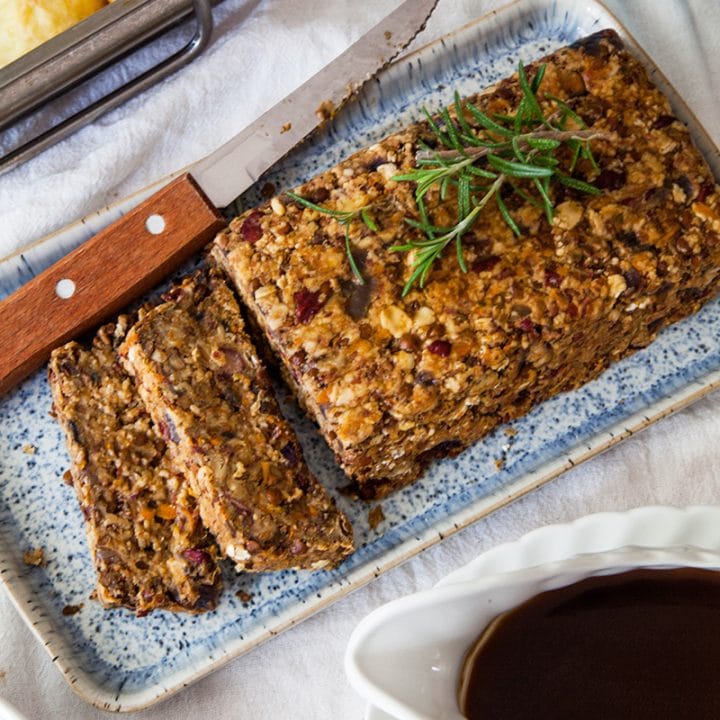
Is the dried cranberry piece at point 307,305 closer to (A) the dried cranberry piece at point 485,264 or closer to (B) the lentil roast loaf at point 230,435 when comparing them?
(B) the lentil roast loaf at point 230,435

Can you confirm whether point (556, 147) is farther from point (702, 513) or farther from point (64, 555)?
point (64, 555)

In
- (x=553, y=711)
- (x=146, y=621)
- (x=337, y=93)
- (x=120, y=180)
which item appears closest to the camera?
(x=553, y=711)

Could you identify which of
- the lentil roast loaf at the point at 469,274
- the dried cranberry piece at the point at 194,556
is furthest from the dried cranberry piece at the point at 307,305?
the dried cranberry piece at the point at 194,556

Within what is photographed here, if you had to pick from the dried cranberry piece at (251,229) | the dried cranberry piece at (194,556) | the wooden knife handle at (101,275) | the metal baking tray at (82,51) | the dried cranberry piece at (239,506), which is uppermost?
the metal baking tray at (82,51)

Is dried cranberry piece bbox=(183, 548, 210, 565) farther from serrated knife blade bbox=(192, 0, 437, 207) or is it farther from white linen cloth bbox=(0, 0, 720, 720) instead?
serrated knife blade bbox=(192, 0, 437, 207)

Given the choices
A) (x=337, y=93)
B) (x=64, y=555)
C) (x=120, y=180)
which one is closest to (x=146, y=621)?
(x=64, y=555)

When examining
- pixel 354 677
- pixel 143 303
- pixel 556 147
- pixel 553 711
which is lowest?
pixel 553 711
